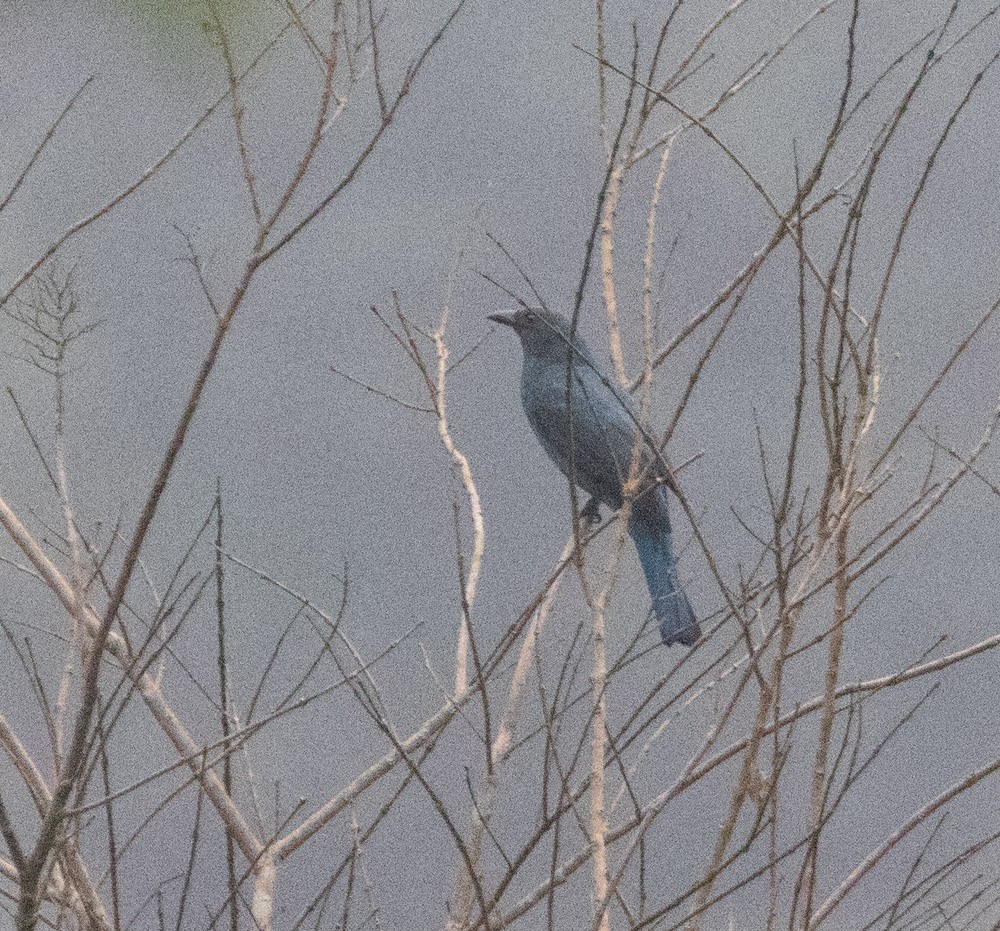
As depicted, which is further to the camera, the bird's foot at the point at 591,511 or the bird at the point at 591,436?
the bird's foot at the point at 591,511

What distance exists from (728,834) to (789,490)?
343 mm


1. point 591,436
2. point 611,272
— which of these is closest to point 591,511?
point 591,436

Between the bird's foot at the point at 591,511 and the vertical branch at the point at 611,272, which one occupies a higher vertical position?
the bird's foot at the point at 591,511

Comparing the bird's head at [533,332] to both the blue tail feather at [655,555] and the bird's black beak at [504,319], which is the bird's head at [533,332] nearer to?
the bird's black beak at [504,319]

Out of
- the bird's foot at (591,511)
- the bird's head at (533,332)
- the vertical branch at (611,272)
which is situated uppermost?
the bird's head at (533,332)

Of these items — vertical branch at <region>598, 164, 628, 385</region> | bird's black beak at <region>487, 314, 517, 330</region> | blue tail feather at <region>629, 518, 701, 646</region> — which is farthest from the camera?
bird's black beak at <region>487, 314, 517, 330</region>

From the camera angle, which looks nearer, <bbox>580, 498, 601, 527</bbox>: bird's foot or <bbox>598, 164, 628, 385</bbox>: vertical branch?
<bbox>598, 164, 628, 385</bbox>: vertical branch

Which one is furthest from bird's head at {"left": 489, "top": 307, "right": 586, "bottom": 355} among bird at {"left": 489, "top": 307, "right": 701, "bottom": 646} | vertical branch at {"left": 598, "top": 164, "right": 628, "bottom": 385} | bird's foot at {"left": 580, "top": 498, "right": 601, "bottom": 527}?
vertical branch at {"left": 598, "top": 164, "right": 628, "bottom": 385}

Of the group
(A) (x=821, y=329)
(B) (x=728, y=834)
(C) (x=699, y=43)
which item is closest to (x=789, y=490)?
(A) (x=821, y=329)

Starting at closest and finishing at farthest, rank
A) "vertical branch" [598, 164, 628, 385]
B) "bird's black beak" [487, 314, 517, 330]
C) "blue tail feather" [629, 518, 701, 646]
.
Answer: "vertical branch" [598, 164, 628, 385]
"blue tail feather" [629, 518, 701, 646]
"bird's black beak" [487, 314, 517, 330]

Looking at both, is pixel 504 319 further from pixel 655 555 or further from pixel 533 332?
pixel 655 555

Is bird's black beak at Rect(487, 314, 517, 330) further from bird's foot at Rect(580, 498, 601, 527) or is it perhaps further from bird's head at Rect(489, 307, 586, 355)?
bird's foot at Rect(580, 498, 601, 527)

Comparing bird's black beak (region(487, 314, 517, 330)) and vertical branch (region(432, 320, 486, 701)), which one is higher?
bird's black beak (region(487, 314, 517, 330))

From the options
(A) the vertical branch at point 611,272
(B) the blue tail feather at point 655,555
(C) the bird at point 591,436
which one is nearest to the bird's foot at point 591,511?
(C) the bird at point 591,436
